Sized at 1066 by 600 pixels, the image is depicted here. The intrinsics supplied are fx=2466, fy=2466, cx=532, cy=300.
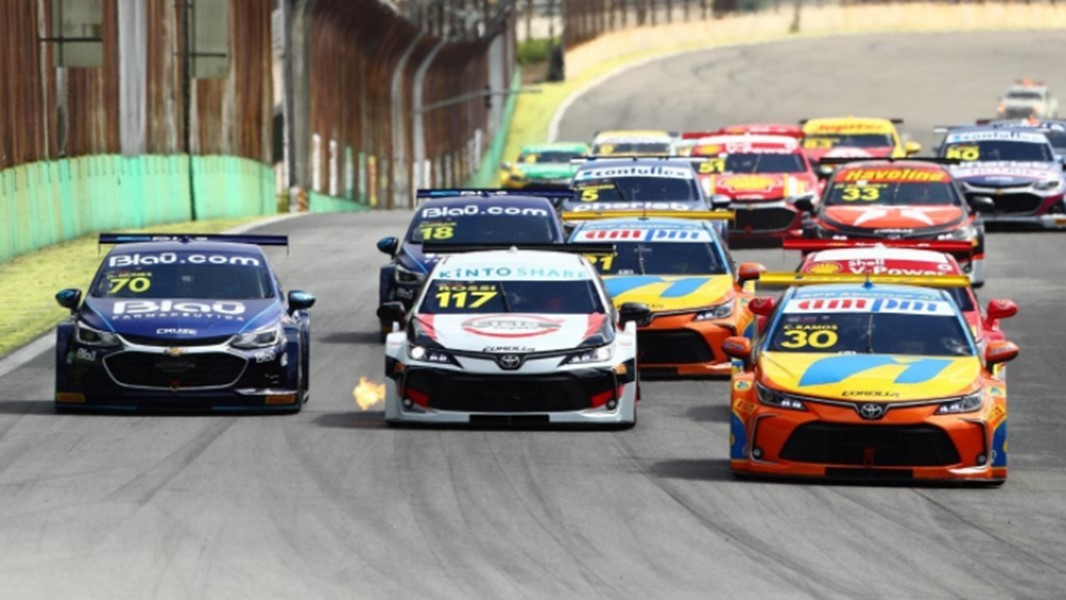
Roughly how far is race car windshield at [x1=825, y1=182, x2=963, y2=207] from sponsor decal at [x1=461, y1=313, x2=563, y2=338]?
1300 centimetres

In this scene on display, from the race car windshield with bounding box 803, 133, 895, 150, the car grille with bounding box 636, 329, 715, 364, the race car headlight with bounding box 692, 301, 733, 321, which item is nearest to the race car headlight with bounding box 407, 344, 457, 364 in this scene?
the car grille with bounding box 636, 329, 715, 364

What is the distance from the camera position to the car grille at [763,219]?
116 ft

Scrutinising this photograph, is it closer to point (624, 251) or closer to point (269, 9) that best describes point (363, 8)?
point (269, 9)

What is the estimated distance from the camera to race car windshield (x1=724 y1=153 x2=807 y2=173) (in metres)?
36.4

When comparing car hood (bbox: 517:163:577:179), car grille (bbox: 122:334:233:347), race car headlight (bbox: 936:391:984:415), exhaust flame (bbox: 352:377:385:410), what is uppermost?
race car headlight (bbox: 936:391:984:415)

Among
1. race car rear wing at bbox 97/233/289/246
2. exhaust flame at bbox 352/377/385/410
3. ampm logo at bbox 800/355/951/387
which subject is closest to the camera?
ampm logo at bbox 800/355/951/387

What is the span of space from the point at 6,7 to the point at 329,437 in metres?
16.1

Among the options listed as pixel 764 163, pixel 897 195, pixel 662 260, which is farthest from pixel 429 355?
pixel 764 163

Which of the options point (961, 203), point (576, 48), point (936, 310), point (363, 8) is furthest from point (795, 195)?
point (576, 48)

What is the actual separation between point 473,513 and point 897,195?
58.5 feet

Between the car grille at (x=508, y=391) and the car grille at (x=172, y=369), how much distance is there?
1.52m

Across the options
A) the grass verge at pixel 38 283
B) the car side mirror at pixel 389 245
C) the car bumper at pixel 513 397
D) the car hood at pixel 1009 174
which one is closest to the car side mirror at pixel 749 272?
the car bumper at pixel 513 397

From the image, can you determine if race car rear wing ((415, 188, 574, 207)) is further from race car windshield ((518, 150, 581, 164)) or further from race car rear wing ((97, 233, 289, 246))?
race car windshield ((518, 150, 581, 164))

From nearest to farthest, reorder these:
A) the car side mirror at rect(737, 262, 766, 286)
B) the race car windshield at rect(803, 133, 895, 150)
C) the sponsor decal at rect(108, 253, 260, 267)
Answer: the sponsor decal at rect(108, 253, 260, 267), the car side mirror at rect(737, 262, 766, 286), the race car windshield at rect(803, 133, 895, 150)
